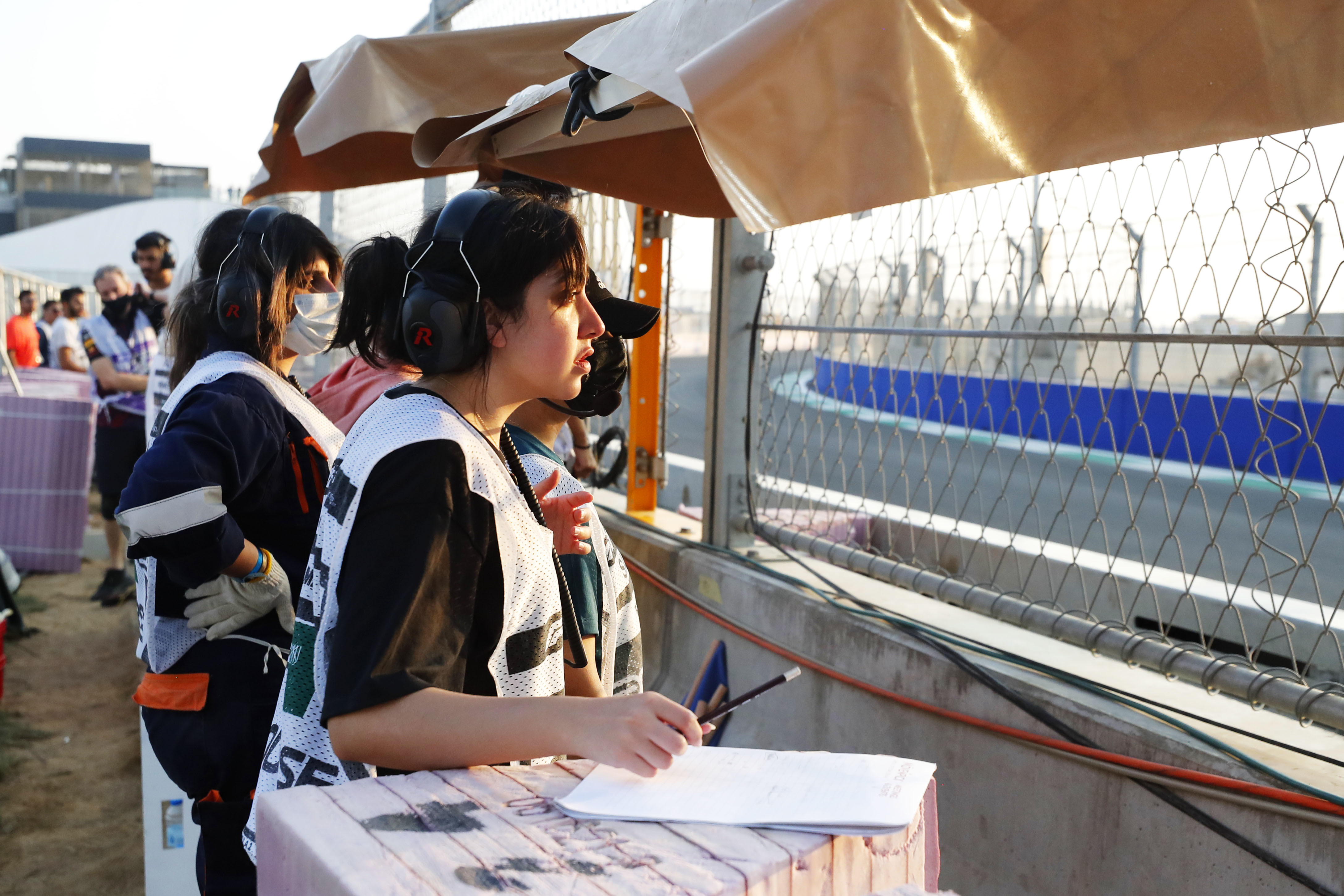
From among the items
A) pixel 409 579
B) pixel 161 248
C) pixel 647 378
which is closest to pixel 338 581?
pixel 409 579

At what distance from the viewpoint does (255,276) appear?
2561mm

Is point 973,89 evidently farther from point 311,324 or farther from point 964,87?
point 311,324

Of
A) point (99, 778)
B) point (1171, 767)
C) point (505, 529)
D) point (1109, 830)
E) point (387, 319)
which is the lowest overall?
point (99, 778)

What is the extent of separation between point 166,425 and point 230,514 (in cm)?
26

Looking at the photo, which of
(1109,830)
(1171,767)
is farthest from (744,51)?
(1109,830)

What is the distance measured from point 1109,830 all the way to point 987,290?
1964 mm

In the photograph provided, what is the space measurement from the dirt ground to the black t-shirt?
10.2ft

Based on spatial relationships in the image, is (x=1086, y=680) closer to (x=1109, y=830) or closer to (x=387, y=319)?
(x=1109, y=830)

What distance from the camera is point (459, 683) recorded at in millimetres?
1419

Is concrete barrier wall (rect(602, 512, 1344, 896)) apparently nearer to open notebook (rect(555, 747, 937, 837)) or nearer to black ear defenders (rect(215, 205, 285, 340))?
open notebook (rect(555, 747, 937, 837))

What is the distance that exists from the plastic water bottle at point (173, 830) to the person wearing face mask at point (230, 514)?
94 centimetres

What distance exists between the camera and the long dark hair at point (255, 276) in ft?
8.41

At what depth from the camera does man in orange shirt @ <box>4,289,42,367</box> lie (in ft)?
43.1

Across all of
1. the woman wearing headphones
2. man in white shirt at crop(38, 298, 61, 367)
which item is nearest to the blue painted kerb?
the woman wearing headphones
